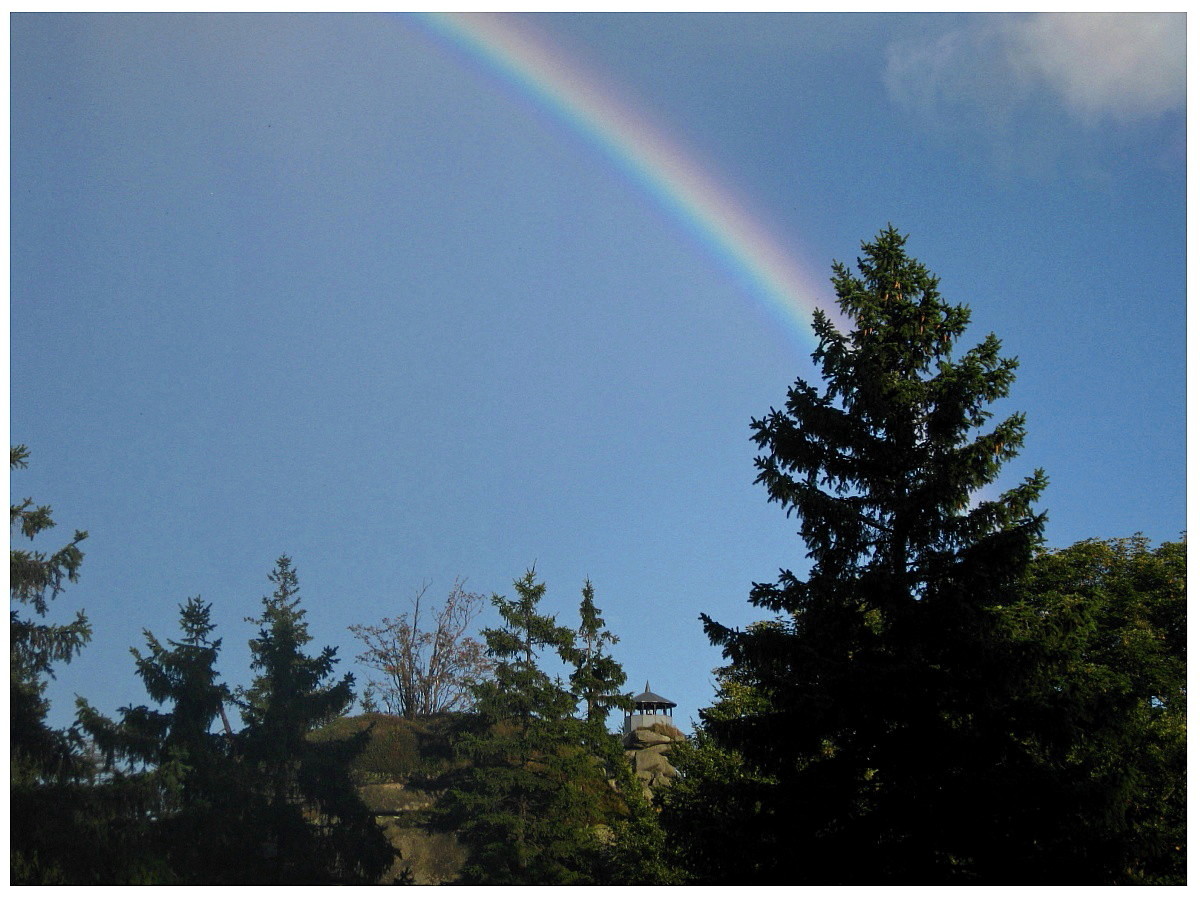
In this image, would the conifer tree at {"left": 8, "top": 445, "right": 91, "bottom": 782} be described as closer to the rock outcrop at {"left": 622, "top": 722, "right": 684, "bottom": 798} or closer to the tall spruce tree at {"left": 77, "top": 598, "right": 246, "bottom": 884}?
the tall spruce tree at {"left": 77, "top": 598, "right": 246, "bottom": 884}

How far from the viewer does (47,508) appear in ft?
75.2

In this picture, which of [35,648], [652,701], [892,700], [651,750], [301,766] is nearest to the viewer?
[892,700]

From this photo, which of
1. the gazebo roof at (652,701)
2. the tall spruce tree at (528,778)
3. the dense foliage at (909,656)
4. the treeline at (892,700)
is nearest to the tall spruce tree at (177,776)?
the treeline at (892,700)

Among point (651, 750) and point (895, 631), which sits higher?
point (895, 631)

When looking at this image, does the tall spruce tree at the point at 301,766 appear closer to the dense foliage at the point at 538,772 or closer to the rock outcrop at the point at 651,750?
the dense foliage at the point at 538,772

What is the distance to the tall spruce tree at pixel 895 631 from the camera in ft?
41.8

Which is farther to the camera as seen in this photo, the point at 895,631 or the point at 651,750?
the point at 651,750

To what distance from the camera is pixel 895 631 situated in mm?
13703

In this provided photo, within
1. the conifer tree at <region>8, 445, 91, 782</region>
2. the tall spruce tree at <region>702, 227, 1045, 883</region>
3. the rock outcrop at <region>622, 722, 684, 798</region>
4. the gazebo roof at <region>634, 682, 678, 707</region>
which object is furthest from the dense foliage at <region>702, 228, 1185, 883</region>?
the gazebo roof at <region>634, 682, 678, 707</region>

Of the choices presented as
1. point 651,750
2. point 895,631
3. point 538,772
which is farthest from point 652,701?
point 895,631

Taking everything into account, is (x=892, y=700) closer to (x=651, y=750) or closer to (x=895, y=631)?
(x=895, y=631)

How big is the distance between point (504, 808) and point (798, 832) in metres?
23.9

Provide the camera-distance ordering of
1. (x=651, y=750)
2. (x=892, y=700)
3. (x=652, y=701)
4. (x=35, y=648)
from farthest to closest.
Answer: (x=652, y=701) → (x=651, y=750) → (x=35, y=648) → (x=892, y=700)

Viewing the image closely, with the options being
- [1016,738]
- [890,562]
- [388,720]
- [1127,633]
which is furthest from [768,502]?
[388,720]
